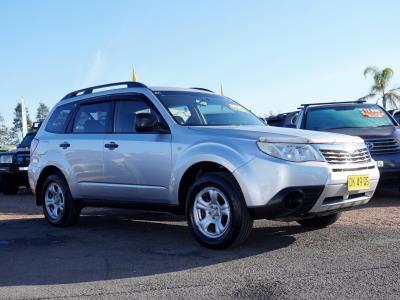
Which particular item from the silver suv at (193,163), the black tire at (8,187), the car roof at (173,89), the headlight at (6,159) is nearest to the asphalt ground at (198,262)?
the silver suv at (193,163)

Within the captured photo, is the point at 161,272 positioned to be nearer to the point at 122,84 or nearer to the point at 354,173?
the point at 354,173

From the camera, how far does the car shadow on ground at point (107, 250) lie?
16.2 feet

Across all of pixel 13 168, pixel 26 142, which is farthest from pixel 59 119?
pixel 26 142

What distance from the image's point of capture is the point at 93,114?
288 inches

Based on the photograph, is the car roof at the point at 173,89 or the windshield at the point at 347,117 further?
the windshield at the point at 347,117

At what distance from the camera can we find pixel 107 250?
5934 mm

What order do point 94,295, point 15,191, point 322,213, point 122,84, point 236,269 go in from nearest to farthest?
1. point 94,295
2. point 236,269
3. point 322,213
4. point 122,84
5. point 15,191

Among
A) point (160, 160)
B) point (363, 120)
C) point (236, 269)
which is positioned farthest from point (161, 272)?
point (363, 120)

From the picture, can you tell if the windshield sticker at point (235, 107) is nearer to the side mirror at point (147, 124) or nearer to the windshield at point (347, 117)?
the side mirror at point (147, 124)

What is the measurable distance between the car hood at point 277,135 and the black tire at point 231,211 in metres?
0.47

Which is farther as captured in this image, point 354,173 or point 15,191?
point 15,191

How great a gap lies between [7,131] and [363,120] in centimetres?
9324

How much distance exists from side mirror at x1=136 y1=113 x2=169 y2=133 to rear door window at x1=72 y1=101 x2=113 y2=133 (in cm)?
84

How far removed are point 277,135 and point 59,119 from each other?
3.92 metres
